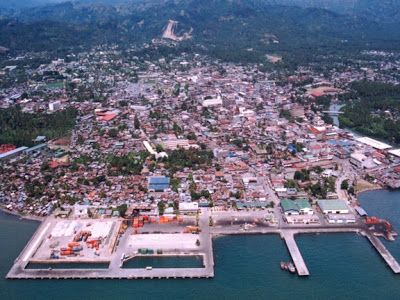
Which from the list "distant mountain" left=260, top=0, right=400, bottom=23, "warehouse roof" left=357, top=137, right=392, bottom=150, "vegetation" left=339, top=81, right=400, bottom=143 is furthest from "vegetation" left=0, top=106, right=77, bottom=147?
"distant mountain" left=260, top=0, right=400, bottom=23

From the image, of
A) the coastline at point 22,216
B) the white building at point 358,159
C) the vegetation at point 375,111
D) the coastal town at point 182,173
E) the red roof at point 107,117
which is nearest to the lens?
the coastal town at point 182,173

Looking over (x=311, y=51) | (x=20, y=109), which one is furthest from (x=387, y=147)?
(x=311, y=51)

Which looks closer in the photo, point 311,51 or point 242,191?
point 242,191

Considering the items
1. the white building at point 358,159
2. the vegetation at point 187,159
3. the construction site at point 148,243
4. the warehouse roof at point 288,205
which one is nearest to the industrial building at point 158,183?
the vegetation at point 187,159

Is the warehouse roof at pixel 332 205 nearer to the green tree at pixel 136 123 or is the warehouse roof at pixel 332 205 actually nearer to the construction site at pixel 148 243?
the construction site at pixel 148 243

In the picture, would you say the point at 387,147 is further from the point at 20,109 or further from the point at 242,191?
the point at 20,109

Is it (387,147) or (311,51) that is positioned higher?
(387,147)

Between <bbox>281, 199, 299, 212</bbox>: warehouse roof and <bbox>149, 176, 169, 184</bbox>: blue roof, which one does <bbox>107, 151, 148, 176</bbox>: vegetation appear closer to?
<bbox>149, 176, 169, 184</bbox>: blue roof
